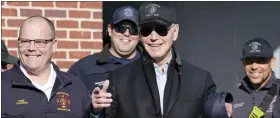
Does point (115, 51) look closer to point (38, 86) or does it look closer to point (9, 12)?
point (9, 12)

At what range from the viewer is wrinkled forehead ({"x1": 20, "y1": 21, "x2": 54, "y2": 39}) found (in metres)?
3.60

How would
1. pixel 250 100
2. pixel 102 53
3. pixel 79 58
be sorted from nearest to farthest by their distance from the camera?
pixel 250 100
pixel 102 53
pixel 79 58

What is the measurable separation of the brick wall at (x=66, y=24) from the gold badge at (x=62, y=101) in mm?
1474

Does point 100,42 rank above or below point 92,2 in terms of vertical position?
below

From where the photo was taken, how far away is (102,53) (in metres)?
4.69

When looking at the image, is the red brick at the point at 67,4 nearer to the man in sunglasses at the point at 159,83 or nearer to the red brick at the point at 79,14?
the red brick at the point at 79,14

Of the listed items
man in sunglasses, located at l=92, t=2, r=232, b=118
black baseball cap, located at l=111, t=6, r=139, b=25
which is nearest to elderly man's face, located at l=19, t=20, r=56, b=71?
man in sunglasses, located at l=92, t=2, r=232, b=118

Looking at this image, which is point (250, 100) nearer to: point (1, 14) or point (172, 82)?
point (172, 82)

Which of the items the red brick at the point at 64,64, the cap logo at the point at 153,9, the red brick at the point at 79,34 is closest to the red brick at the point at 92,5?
the red brick at the point at 79,34

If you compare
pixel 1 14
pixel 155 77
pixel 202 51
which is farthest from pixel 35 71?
pixel 202 51

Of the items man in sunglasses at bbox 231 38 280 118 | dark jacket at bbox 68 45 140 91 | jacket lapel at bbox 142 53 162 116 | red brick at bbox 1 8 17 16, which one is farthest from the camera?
red brick at bbox 1 8 17 16

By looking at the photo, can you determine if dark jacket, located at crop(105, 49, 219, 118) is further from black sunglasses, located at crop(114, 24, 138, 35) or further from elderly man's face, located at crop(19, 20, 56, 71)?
black sunglasses, located at crop(114, 24, 138, 35)

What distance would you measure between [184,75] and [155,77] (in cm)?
19

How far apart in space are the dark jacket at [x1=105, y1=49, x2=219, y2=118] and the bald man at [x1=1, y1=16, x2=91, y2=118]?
0.83ft
